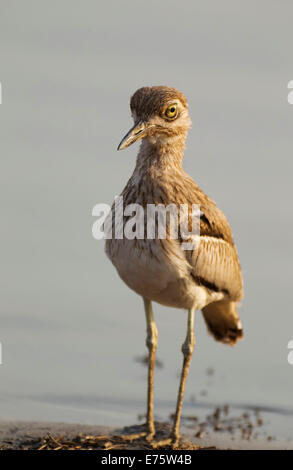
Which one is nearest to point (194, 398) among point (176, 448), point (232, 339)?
point (232, 339)

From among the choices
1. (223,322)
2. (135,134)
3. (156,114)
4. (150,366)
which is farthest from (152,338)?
(156,114)

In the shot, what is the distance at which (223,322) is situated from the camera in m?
10.6

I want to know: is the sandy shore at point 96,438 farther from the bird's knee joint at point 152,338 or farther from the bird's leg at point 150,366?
the bird's knee joint at point 152,338

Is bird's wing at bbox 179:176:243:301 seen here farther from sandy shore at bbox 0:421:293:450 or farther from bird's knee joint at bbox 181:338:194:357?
sandy shore at bbox 0:421:293:450

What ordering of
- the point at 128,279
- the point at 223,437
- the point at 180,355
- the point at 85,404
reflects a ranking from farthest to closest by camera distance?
the point at 180,355 → the point at 85,404 → the point at 223,437 → the point at 128,279

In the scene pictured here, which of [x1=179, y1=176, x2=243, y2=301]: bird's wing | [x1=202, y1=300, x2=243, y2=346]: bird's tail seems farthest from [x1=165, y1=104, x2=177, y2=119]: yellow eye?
[x1=202, y1=300, x2=243, y2=346]: bird's tail

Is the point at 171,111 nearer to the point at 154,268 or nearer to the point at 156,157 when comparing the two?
the point at 156,157

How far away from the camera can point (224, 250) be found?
31.9 ft

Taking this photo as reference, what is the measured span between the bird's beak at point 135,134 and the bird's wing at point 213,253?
680 mm

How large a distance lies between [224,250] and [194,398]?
1929 millimetres

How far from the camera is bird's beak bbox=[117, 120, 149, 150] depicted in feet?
29.3

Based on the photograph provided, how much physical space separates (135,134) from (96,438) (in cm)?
248
